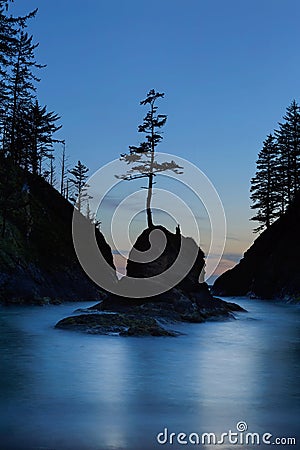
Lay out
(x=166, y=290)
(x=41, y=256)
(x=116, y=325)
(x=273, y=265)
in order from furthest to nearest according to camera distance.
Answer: (x=273, y=265) < (x=41, y=256) < (x=166, y=290) < (x=116, y=325)

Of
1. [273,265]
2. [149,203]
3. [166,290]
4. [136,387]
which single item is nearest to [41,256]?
[149,203]

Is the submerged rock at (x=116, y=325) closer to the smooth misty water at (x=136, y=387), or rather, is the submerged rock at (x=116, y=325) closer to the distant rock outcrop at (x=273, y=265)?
the smooth misty water at (x=136, y=387)

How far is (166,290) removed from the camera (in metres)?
27.4

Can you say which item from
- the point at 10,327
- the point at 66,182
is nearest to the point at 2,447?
the point at 10,327

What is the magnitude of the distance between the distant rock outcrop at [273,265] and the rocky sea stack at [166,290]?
19.7m

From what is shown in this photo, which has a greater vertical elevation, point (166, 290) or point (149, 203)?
point (149, 203)

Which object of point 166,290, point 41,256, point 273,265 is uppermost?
point 273,265

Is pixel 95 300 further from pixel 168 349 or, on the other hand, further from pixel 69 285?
pixel 168 349

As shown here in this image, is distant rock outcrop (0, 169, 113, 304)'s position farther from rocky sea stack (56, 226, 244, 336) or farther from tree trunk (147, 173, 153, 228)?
tree trunk (147, 173, 153, 228)

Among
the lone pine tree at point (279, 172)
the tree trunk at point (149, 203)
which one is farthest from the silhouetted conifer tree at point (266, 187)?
the tree trunk at point (149, 203)

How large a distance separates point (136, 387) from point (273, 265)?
43138 mm

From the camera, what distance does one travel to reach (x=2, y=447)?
283 inches

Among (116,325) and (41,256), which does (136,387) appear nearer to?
(116,325)

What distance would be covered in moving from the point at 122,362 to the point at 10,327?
33.5ft
